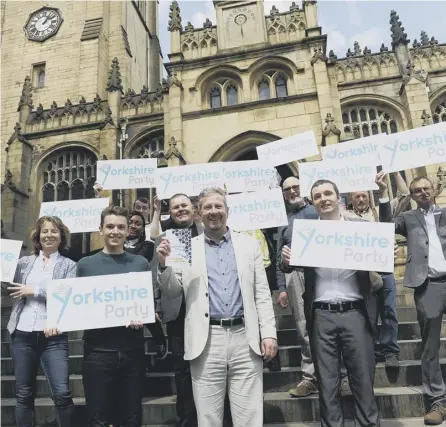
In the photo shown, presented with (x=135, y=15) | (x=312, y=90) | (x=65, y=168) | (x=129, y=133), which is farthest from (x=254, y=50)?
(x=135, y=15)

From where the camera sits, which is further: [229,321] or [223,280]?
[223,280]

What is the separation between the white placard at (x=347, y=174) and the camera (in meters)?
4.58

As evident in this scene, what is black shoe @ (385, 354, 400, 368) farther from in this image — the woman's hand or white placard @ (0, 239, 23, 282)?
white placard @ (0, 239, 23, 282)

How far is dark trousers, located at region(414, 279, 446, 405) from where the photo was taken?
3.42 metres

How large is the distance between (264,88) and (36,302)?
40.8 ft

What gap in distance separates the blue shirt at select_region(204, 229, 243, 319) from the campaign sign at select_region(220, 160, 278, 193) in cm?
278

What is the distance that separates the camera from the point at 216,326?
8.48ft

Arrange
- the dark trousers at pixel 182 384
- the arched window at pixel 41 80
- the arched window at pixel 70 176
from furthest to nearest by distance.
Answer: the arched window at pixel 41 80, the arched window at pixel 70 176, the dark trousers at pixel 182 384

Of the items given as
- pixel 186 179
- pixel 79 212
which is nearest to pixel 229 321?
pixel 186 179

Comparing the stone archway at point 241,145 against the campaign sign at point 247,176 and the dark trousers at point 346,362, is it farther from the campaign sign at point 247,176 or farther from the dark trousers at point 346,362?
the dark trousers at point 346,362

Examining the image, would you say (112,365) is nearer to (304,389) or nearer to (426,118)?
(304,389)

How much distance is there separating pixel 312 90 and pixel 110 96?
29.2 feet

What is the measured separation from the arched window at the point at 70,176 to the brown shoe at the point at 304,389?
554 inches

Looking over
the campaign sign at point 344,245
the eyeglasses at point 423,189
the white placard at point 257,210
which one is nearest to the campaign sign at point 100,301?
the campaign sign at point 344,245
